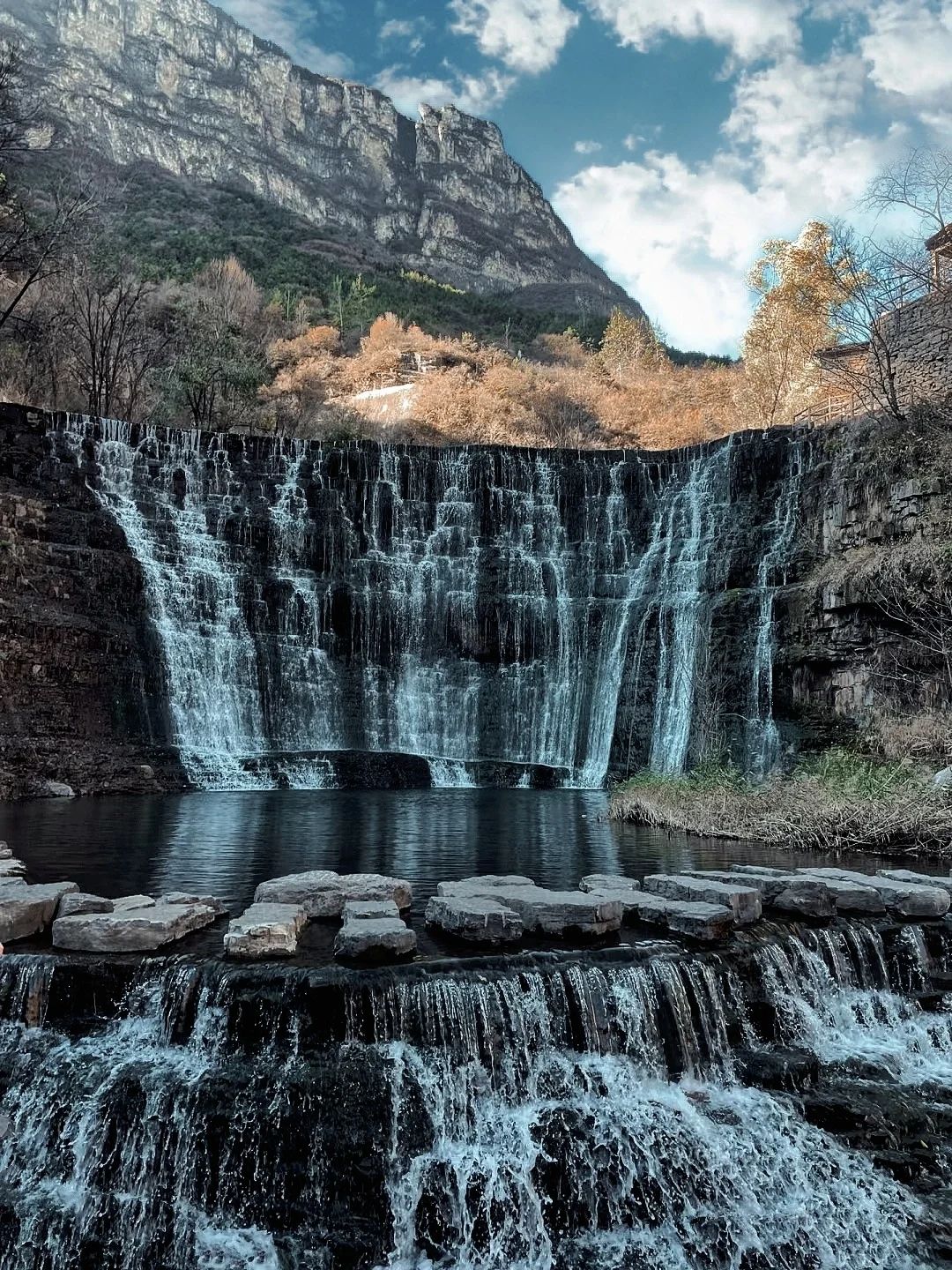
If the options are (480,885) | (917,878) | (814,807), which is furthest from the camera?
(814,807)

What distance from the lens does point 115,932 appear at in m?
5.09

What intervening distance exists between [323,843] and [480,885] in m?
4.19

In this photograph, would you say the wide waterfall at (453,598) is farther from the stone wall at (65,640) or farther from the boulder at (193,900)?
the boulder at (193,900)

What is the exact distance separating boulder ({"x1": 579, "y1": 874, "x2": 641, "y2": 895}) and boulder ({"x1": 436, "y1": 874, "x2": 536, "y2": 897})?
524mm

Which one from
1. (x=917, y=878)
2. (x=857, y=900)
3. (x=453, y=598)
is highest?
(x=453, y=598)

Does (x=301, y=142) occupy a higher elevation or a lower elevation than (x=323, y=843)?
higher

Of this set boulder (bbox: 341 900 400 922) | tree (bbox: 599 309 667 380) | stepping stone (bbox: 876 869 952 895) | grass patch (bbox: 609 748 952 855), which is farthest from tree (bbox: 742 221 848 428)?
boulder (bbox: 341 900 400 922)

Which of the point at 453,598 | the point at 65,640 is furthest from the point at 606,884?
the point at 453,598

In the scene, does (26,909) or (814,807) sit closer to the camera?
(26,909)

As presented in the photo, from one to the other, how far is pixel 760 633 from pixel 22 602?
17.7 m

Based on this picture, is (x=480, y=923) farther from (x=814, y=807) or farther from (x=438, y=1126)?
(x=814, y=807)

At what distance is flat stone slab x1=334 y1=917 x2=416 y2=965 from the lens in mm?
4953

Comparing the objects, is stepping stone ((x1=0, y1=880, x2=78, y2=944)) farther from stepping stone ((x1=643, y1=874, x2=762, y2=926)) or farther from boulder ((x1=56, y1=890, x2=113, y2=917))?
stepping stone ((x1=643, y1=874, x2=762, y2=926))

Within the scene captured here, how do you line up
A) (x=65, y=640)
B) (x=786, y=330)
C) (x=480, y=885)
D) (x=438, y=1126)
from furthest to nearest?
(x=786, y=330) → (x=65, y=640) → (x=480, y=885) → (x=438, y=1126)
